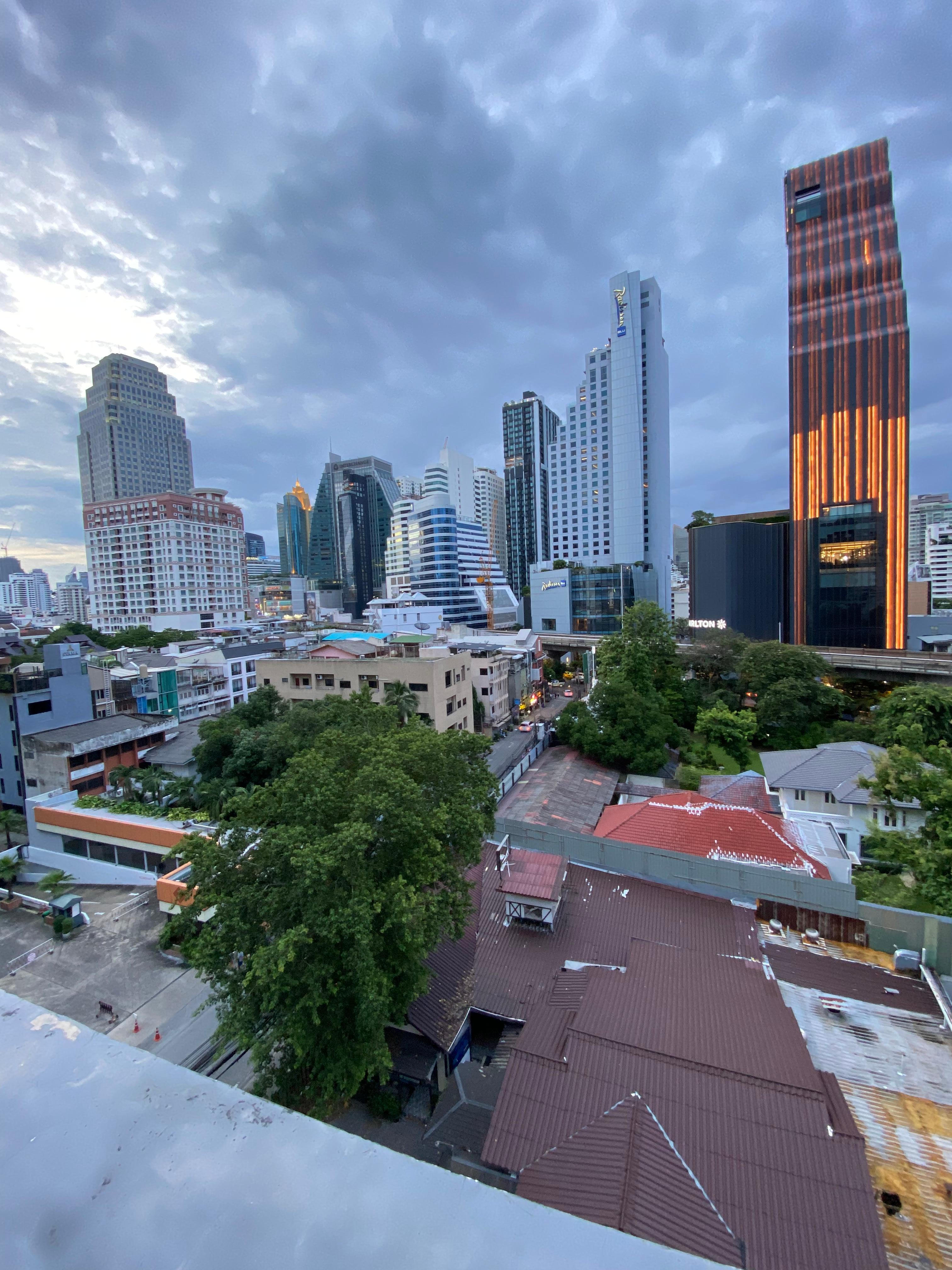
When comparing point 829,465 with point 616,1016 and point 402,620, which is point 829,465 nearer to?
point 402,620

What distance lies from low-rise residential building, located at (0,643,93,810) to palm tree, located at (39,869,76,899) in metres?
6.85

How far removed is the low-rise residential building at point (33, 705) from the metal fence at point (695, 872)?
70.8 ft

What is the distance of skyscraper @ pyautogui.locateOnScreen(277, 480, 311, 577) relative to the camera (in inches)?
6142

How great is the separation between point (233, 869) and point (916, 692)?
2645 cm

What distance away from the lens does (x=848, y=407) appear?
143ft

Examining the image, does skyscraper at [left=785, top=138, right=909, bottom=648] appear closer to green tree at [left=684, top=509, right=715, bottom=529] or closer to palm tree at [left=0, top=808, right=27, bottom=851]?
green tree at [left=684, top=509, right=715, bottom=529]

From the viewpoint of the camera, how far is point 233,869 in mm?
8469

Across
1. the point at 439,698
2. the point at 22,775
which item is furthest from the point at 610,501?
the point at 22,775

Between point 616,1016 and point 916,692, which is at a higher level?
point 916,692

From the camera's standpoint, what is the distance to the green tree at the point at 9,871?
17781 mm

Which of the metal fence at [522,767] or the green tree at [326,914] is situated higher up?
the green tree at [326,914]

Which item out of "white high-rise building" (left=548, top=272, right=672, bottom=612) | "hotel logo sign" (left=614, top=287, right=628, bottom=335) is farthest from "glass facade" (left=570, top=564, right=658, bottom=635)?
"hotel logo sign" (left=614, top=287, right=628, bottom=335)

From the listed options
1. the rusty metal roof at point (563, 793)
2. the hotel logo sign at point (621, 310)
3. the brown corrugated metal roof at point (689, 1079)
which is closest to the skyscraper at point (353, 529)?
the hotel logo sign at point (621, 310)

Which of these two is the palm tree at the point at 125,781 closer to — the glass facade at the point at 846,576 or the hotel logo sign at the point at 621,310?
the glass facade at the point at 846,576
